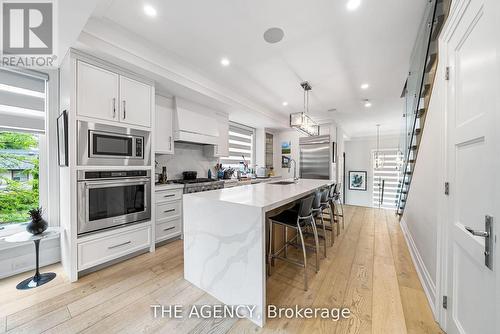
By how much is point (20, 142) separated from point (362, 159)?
9345mm

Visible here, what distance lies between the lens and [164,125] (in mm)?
3268

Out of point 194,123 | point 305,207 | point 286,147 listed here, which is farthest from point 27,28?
point 286,147

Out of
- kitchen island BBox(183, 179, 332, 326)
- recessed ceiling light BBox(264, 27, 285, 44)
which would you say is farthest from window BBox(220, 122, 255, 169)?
kitchen island BBox(183, 179, 332, 326)

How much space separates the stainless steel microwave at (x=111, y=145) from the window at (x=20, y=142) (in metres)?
0.84

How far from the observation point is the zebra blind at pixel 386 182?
296 inches

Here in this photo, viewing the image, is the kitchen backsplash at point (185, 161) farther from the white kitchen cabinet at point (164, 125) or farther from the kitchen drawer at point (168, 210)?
the kitchen drawer at point (168, 210)

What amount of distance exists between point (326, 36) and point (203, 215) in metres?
2.39

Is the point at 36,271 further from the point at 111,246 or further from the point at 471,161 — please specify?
the point at 471,161

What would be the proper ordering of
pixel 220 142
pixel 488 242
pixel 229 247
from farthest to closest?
pixel 220 142 → pixel 229 247 → pixel 488 242

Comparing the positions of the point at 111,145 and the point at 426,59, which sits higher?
the point at 426,59

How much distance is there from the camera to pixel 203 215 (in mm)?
1854

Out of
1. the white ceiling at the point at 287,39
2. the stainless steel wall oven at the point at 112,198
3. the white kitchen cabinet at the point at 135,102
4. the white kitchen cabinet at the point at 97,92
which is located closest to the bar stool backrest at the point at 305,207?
the white ceiling at the point at 287,39

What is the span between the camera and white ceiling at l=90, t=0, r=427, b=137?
181cm

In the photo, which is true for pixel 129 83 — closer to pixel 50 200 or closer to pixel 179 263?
pixel 50 200
